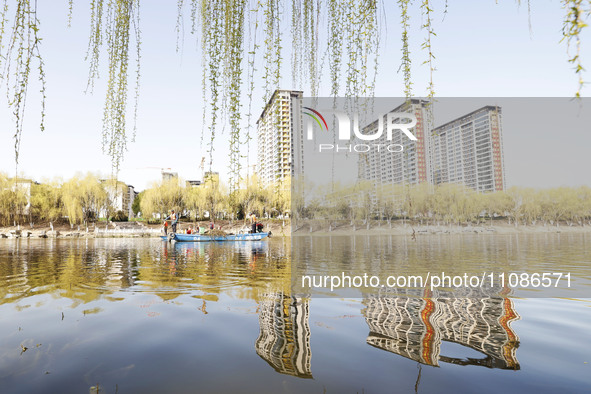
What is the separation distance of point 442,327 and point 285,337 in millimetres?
1847

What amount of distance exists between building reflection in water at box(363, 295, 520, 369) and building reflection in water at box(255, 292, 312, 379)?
0.76 m

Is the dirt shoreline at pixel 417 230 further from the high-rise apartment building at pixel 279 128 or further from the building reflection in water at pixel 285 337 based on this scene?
the high-rise apartment building at pixel 279 128

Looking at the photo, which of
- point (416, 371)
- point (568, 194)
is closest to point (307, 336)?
point (416, 371)

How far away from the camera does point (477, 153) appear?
213ft

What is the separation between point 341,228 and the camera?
5975cm

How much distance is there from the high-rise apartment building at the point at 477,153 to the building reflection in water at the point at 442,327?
46220mm

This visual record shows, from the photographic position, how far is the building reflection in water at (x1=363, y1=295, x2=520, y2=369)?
317 cm

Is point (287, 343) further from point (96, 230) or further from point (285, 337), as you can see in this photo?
point (96, 230)

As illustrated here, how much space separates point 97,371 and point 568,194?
280ft

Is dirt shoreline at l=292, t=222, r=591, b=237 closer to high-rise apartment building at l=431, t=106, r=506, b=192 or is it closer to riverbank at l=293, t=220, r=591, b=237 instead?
riverbank at l=293, t=220, r=591, b=237

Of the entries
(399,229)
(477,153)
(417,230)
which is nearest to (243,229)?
(399,229)

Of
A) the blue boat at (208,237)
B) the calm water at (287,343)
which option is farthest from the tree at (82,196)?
the calm water at (287,343)

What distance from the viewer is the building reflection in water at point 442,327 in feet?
10.4

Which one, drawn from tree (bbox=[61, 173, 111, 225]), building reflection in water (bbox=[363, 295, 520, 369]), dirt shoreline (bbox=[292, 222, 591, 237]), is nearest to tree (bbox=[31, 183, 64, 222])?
tree (bbox=[61, 173, 111, 225])
